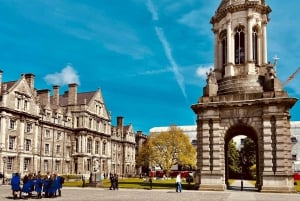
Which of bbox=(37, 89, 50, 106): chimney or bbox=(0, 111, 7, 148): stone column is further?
bbox=(37, 89, 50, 106): chimney

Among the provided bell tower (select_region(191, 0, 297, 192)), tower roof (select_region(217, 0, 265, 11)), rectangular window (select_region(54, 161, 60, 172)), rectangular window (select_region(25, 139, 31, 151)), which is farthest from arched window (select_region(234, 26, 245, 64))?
rectangular window (select_region(54, 161, 60, 172))

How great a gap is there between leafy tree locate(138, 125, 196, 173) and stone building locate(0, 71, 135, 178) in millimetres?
11756

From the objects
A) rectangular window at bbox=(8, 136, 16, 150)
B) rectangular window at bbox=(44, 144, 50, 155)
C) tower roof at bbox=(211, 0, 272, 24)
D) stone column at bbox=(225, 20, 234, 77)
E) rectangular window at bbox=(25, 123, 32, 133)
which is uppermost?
tower roof at bbox=(211, 0, 272, 24)

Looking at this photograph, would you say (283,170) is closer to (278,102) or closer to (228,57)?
(278,102)

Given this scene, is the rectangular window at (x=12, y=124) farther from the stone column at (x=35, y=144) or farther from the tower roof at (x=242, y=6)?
the tower roof at (x=242, y=6)

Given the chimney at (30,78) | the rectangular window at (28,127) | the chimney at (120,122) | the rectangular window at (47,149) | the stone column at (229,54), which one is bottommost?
the rectangular window at (47,149)

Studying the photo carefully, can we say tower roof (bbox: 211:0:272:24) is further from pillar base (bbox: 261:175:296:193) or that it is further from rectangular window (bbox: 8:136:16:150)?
rectangular window (bbox: 8:136:16:150)

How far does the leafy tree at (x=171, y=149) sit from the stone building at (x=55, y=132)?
463 inches

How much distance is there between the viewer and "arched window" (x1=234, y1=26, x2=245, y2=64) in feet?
116

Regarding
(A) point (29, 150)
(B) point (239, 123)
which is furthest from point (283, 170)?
(A) point (29, 150)

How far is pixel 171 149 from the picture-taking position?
3152 inches

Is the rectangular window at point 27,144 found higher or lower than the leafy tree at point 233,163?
higher

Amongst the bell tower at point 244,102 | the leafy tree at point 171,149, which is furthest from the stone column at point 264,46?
the leafy tree at point 171,149

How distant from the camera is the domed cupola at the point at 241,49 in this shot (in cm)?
3366
